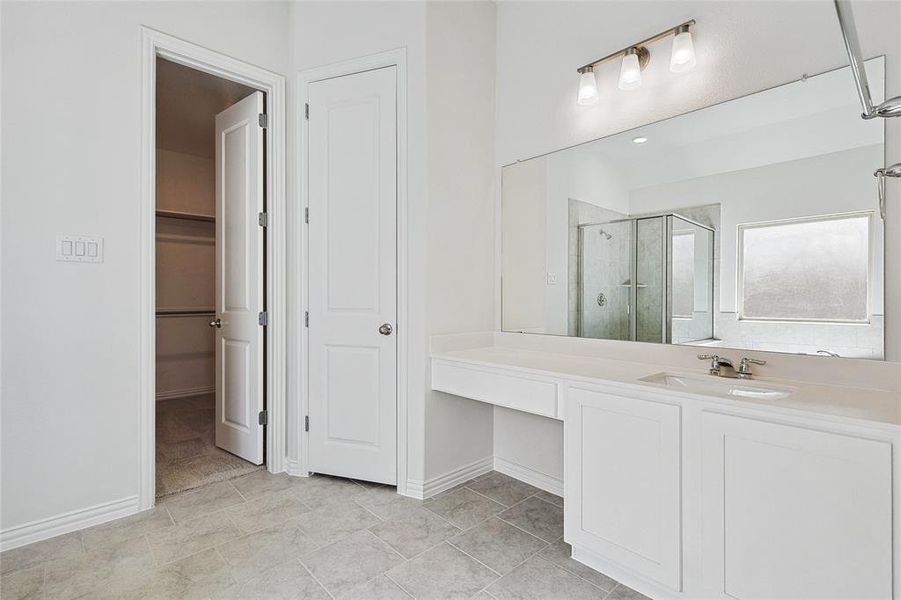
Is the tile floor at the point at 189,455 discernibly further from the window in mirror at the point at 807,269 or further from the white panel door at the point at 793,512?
the window in mirror at the point at 807,269

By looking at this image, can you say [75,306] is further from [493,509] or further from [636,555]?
[636,555]

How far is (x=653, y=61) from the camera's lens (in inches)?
80.8

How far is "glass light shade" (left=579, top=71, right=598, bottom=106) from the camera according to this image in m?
2.21

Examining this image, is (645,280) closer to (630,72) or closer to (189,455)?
(630,72)

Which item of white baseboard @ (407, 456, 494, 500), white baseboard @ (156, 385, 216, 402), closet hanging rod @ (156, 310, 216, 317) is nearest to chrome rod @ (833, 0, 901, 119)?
white baseboard @ (407, 456, 494, 500)

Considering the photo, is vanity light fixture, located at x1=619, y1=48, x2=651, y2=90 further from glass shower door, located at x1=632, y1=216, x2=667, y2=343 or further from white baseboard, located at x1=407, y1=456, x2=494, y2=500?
white baseboard, located at x1=407, y1=456, x2=494, y2=500

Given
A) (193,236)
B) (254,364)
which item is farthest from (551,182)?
(193,236)

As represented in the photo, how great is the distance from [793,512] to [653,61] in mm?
1863

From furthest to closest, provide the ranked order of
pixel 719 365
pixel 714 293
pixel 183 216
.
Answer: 1. pixel 183 216
2. pixel 714 293
3. pixel 719 365

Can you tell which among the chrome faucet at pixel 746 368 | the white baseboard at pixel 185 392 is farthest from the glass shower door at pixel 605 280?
the white baseboard at pixel 185 392

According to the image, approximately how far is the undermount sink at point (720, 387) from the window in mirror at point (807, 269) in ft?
1.05

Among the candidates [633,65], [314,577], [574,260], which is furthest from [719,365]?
[314,577]

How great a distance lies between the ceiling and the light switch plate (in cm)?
115

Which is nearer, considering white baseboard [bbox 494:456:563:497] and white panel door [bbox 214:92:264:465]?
white baseboard [bbox 494:456:563:497]
